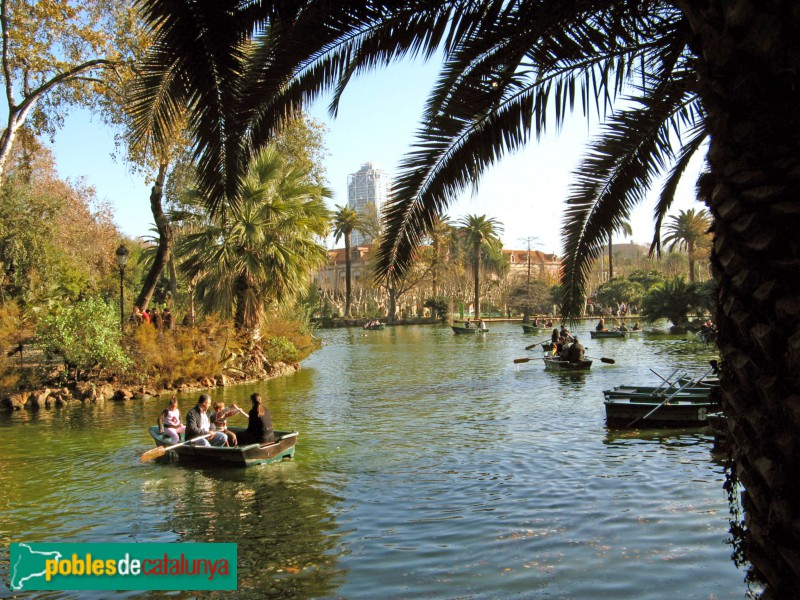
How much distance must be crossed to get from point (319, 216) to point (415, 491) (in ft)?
57.7

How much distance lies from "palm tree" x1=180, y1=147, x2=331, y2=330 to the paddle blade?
42.2ft

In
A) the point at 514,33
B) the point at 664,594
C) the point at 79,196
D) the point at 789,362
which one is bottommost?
the point at 664,594

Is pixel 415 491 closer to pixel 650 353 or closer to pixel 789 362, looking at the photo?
pixel 789 362

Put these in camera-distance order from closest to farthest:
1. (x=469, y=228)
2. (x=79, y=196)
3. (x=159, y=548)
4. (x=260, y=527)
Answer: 1. (x=159, y=548)
2. (x=260, y=527)
3. (x=79, y=196)
4. (x=469, y=228)

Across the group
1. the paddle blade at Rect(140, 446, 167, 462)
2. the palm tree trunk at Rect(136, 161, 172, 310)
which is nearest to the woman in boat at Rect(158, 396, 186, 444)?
the paddle blade at Rect(140, 446, 167, 462)

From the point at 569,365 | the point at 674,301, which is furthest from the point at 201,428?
the point at 674,301

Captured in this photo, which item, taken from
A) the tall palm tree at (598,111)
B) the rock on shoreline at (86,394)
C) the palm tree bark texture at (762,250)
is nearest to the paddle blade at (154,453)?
the tall palm tree at (598,111)

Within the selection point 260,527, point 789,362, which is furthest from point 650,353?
point 789,362

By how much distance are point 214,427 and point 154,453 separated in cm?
126

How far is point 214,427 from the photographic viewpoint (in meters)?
14.0

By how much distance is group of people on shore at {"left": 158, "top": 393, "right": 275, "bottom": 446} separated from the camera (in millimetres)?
13133

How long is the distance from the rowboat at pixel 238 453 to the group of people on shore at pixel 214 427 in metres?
0.20

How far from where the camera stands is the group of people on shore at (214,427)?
13.1 m

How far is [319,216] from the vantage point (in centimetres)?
2744
